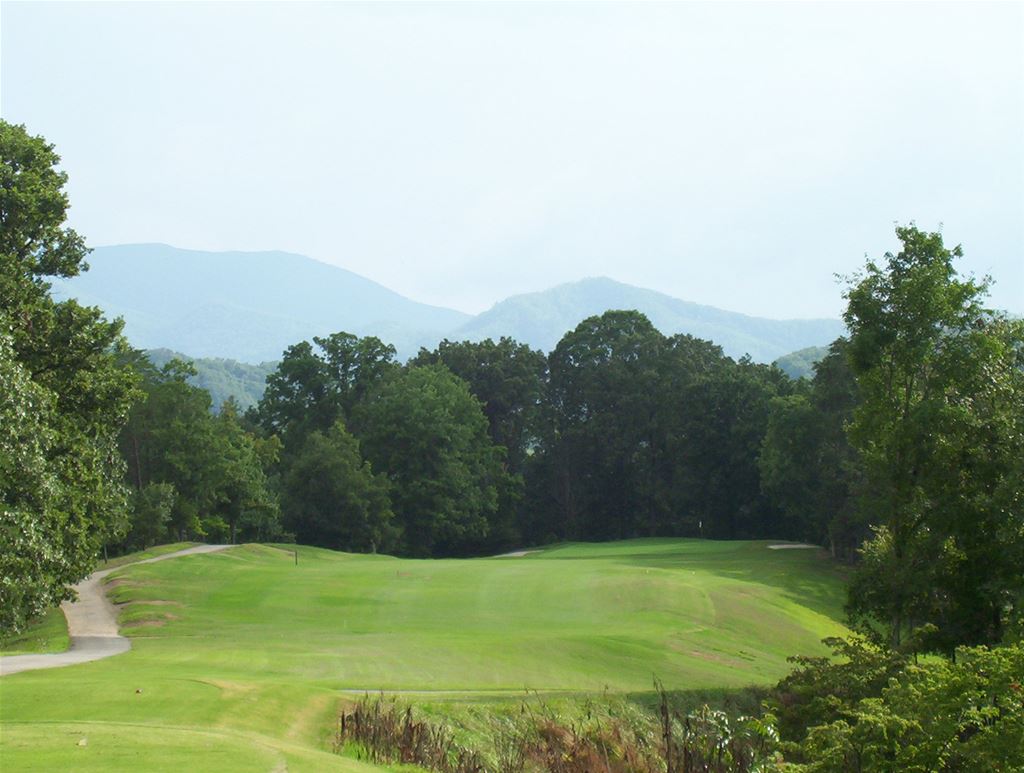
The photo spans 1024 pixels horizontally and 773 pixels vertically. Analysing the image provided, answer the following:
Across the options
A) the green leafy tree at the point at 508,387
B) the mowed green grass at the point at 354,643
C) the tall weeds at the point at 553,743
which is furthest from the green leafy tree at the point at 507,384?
the tall weeds at the point at 553,743

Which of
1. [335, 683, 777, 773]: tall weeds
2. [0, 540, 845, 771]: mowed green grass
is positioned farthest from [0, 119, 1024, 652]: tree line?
[335, 683, 777, 773]: tall weeds

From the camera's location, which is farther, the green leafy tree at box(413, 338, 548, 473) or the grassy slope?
the green leafy tree at box(413, 338, 548, 473)

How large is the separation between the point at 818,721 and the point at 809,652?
15894 mm

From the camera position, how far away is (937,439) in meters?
25.6

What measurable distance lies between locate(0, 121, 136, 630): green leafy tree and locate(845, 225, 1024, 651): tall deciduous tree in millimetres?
20438

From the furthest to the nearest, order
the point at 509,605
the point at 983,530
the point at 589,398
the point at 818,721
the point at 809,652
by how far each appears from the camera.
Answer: the point at 589,398
the point at 509,605
the point at 809,652
the point at 983,530
the point at 818,721

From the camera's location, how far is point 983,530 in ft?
83.0

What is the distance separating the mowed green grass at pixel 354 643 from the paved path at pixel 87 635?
0.74 meters

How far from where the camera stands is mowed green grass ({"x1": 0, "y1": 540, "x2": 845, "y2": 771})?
47.7 feet

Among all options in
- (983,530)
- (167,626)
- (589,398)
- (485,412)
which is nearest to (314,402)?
(485,412)

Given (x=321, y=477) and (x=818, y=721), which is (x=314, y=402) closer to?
(x=321, y=477)

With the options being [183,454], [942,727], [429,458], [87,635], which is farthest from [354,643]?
[429,458]

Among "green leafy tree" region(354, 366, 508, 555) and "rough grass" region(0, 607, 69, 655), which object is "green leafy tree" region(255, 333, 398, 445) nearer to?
"green leafy tree" region(354, 366, 508, 555)

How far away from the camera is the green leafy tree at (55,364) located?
26594 millimetres
